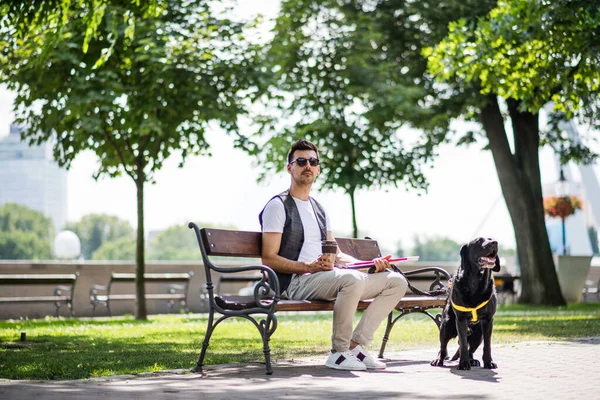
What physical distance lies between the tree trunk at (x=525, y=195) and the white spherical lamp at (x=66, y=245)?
1587 centimetres

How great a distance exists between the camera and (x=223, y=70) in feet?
55.9

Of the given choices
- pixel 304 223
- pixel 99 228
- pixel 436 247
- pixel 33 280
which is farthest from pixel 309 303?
pixel 99 228

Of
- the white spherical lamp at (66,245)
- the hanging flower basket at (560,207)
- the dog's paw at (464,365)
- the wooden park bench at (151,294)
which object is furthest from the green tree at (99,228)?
the dog's paw at (464,365)

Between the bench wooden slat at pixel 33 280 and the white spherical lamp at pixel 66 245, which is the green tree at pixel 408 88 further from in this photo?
the white spherical lamp at pixel 66 245

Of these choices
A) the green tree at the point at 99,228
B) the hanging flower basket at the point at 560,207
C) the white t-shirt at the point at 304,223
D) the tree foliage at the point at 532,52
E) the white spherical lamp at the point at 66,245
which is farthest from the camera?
the green tree at the point at 99,228

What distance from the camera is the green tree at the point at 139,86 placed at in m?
16.0

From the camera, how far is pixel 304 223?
716 cm

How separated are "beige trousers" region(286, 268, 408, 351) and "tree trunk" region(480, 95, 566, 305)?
1573 centimetres

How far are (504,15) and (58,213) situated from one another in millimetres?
119830

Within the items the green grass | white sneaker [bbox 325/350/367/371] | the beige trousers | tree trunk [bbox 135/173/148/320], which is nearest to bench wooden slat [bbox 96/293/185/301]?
tree trunk [bbox 135/173/148/320]

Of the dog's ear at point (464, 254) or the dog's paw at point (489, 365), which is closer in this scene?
the dog's ear at point (464, 254)

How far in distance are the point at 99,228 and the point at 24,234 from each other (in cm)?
Answer: 1285

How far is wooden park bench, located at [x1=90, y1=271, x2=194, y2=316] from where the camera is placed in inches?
822

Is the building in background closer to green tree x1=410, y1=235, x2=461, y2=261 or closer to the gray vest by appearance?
green tree x1=410, y1=235, x2=461, y2=261
